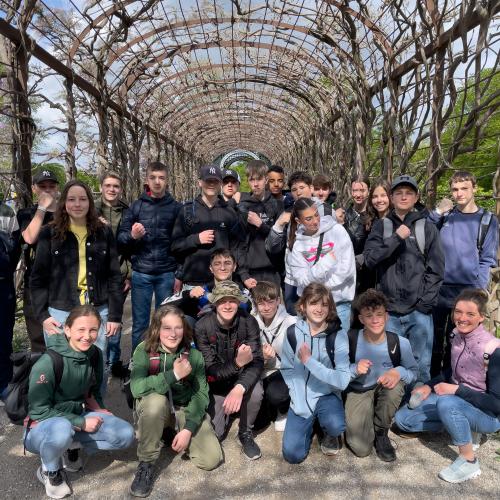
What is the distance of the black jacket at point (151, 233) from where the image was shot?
3.27 meters

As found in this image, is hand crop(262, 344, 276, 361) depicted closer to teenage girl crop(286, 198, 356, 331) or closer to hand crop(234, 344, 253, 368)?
hand crop(234, 344, 253, 368)

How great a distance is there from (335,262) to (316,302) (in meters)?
0.44

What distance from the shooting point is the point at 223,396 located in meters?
2.67

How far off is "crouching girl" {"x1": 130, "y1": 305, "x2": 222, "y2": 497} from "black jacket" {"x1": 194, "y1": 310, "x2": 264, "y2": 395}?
0.17 m

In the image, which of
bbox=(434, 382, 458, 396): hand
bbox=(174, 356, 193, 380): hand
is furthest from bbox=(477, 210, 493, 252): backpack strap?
bbox=(174, 356, 193, 380): hand

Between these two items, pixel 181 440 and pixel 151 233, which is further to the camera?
pixel 151 233

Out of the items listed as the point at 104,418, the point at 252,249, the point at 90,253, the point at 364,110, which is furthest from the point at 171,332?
the point at 364,110

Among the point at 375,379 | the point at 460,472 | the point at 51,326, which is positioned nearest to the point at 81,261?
the point at 51,326

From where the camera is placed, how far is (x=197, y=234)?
3.18 meters

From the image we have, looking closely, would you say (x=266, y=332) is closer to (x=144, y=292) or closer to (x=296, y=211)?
(x=296, y=211)

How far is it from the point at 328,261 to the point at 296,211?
1.36ft

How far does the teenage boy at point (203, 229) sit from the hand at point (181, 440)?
3.94 feet

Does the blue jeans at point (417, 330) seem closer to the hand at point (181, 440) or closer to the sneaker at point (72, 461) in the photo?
the hand at point (181, 440)

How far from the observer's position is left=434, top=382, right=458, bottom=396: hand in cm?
239
